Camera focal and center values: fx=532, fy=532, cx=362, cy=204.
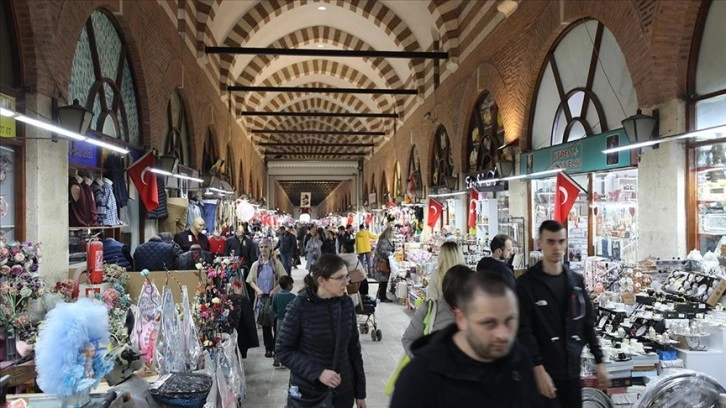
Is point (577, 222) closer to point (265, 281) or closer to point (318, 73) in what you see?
point (265, 281)

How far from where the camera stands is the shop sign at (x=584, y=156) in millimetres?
5898

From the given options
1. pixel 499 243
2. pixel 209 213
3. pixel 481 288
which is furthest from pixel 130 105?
pixel 481 288

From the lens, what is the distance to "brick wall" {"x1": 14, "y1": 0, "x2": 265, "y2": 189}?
4.85 meters

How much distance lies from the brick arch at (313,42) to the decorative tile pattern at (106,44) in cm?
976

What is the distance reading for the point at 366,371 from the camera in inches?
223

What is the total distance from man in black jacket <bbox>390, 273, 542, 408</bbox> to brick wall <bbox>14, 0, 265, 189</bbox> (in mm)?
4857

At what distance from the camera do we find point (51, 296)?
3.79 meters

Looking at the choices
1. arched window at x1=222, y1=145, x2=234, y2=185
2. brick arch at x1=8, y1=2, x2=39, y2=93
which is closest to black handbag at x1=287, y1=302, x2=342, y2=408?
brick arch at x1=8, y1=2, x2=39, y2=93

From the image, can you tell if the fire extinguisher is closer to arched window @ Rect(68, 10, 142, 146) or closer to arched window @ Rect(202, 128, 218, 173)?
arched window @ Rect(68, 10, 142, 146)

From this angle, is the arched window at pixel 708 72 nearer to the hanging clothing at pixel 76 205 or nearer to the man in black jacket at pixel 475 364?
the man in black jacket at pixel 475 364

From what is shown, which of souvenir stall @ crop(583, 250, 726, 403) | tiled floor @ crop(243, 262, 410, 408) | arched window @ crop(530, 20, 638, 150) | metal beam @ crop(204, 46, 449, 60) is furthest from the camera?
metal beam @ crop(204, 46, 449, 60)

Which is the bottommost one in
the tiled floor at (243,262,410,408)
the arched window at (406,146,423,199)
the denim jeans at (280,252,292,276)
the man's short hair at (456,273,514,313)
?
the tiled floor at (243,262,410,408)

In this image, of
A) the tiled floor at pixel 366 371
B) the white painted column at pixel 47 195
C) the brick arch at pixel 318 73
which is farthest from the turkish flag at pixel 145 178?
the brick arch at pixel 318 73

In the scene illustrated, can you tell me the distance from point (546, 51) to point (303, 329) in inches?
260
